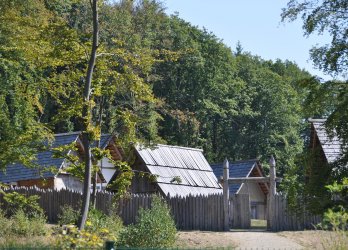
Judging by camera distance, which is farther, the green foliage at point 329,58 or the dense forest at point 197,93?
the dense forest at point 197,93

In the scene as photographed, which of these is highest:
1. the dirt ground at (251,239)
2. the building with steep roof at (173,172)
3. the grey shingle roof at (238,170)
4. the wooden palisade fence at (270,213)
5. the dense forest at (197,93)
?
the dense forest at (197,93)

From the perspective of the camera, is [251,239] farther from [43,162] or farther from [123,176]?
[43,162]

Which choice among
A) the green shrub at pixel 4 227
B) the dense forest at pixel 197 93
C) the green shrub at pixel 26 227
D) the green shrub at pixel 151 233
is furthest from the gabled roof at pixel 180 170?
the green shrub at pixel 151 233

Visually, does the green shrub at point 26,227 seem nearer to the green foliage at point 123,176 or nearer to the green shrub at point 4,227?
the green shrub at point 4,227

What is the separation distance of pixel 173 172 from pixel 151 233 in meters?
14.0

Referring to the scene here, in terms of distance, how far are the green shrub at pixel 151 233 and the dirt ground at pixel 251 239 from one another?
70.0 inches

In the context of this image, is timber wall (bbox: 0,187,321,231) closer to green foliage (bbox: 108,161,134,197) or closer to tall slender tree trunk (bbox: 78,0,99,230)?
green foliage (bbox: 108,161,134,197)

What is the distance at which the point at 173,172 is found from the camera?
44.2m

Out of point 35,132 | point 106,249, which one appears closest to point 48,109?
point 35,132

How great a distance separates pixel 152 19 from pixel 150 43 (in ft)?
14.1

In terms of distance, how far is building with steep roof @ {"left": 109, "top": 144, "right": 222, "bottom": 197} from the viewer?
142 feet

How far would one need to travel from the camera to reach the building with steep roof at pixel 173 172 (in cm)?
4319

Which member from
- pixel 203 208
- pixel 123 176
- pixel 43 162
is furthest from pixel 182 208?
pixel 123 176

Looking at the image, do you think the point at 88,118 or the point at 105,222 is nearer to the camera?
the point at 88,118
